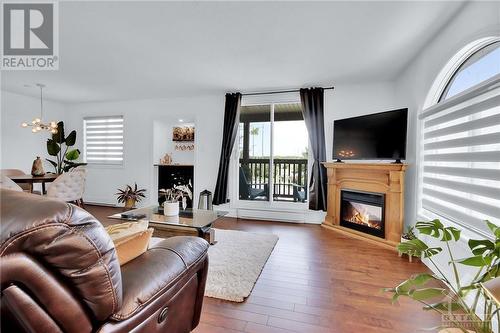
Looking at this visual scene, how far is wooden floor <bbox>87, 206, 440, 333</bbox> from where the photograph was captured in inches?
63.9

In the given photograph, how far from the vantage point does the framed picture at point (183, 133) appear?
5.42 meters

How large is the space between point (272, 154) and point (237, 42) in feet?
7.53

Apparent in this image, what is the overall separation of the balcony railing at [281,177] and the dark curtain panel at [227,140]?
1.17ft

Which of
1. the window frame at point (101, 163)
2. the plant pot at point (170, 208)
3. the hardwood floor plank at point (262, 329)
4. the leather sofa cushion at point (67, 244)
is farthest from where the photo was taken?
the window frame at point (101, 163)

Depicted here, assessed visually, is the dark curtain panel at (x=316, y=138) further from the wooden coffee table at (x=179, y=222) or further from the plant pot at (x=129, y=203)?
the plant pot at (x=129, y=203)

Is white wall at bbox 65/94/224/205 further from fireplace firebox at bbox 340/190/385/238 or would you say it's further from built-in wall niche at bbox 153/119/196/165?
fireplace firebox at bbox 340/190/385/238

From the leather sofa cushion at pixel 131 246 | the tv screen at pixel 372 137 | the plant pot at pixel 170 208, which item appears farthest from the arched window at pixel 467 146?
the plant pot at pixel 170 208

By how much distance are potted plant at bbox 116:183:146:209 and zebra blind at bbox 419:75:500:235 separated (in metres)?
4.94

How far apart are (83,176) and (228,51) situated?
3.29m

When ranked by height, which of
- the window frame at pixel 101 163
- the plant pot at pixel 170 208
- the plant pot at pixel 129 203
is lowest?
the plant pot at pixel 129 203

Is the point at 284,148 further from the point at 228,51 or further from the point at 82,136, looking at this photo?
the point at 82,136

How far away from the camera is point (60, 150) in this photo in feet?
17.2

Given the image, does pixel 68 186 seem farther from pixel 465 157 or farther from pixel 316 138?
pixel 465 157

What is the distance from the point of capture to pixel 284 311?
1772 millimetres
